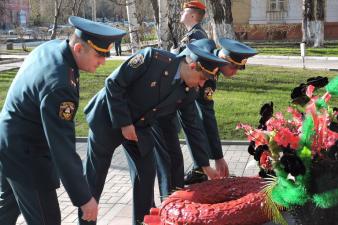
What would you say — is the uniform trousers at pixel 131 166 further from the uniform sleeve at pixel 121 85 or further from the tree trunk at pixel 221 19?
the tree trunk at pixel 221 19

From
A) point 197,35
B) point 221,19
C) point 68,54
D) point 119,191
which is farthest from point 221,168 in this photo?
point 221,19

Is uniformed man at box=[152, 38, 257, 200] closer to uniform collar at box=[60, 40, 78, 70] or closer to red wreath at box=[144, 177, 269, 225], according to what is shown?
red wreath at box=[144, 177, 269, 225]

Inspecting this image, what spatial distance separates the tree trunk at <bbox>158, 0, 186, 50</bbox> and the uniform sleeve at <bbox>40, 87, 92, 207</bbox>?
27.8ft

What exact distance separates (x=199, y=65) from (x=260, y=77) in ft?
32.6

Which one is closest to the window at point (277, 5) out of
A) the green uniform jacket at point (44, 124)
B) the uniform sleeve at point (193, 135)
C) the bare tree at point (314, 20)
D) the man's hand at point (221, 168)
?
the bare tree at point (314, 20)

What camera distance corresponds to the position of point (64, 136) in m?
2.72

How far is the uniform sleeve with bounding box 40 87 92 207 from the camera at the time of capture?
2.68m

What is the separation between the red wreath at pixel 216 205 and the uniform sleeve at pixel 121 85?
66 centimetres

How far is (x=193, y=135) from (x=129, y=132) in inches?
28.6

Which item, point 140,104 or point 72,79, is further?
point 140,104

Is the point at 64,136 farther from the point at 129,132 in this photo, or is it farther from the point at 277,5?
the point at 277,5

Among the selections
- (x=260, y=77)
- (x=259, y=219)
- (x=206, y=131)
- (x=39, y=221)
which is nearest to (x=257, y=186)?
(x=259, y=219)

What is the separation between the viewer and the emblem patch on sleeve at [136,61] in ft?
11.8

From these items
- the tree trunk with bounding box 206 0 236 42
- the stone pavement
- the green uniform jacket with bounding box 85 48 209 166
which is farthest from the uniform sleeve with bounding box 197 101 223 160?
the tree trunk with bounding box 206 0 236 42
